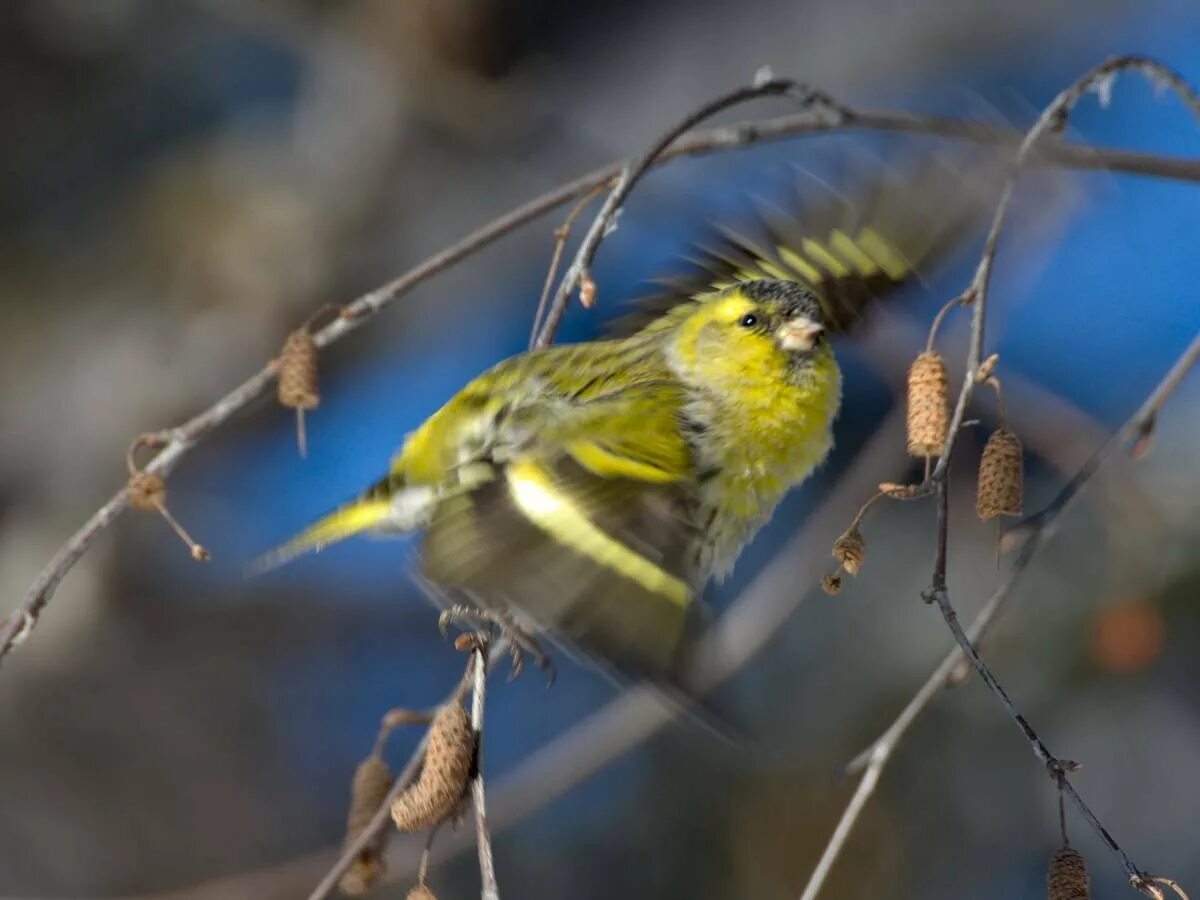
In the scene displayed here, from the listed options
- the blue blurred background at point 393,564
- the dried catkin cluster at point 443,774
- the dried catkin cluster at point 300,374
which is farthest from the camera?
the blue blurred background at point 393,564

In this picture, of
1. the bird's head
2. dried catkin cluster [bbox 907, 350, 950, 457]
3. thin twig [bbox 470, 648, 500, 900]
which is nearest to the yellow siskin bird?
the bird's head

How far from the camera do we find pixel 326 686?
2941mm

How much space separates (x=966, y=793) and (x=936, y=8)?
1.53 metres

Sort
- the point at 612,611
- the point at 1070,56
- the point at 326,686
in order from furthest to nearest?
the point at 326,686
the point at 1070,56
the point at 612,611

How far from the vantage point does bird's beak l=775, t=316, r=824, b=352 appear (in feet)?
4.53

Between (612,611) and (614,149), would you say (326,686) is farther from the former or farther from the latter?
(612,611)

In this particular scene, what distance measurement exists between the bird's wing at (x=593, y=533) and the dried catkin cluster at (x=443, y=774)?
119mm

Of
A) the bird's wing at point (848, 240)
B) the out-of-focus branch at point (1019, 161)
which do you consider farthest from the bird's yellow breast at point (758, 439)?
the out-of-focus branch at point (1019, 161)

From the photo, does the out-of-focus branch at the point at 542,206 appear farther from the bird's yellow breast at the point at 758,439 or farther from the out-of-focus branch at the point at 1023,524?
the bird's yellow breast at the point at 758,439

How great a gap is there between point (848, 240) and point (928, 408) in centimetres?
52

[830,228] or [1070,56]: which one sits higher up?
[1070,56]

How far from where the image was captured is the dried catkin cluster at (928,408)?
101 cm

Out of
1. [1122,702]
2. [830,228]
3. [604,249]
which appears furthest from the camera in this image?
[604,249]

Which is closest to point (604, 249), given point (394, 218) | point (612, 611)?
point (394, 218)
